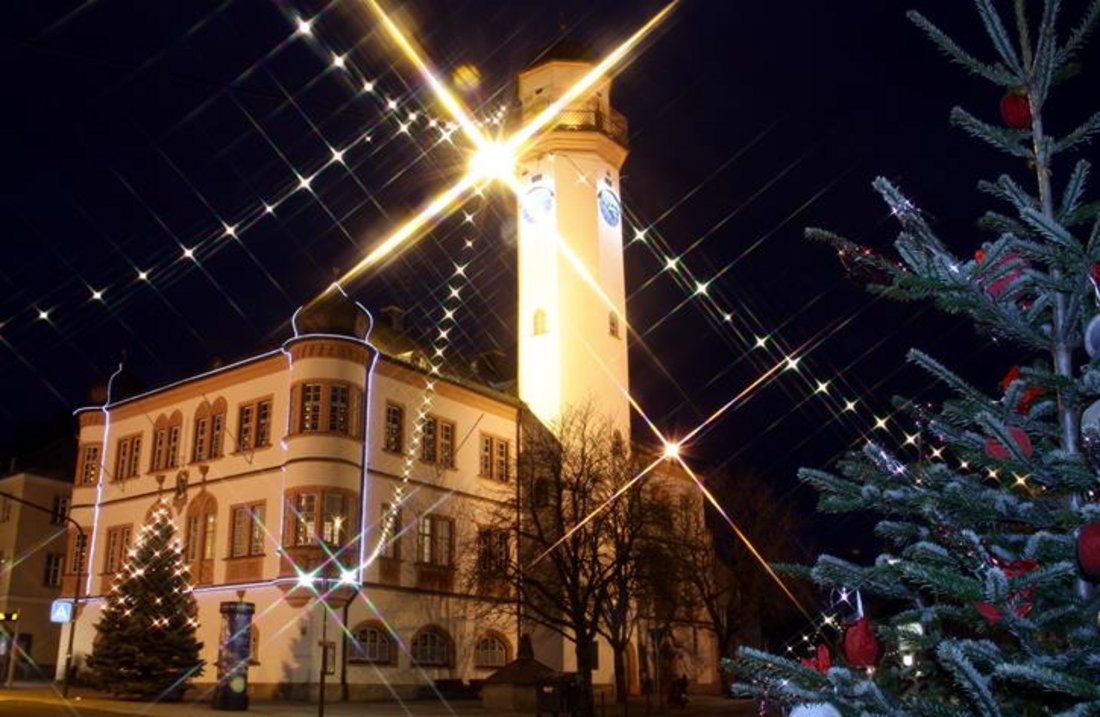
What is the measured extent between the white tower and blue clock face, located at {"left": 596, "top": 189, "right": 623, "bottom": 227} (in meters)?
0.05

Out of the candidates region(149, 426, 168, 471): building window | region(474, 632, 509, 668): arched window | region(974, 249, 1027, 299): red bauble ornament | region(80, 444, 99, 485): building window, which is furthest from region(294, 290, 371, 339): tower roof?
region(974, 249, 1027, 299): red bauble ornament

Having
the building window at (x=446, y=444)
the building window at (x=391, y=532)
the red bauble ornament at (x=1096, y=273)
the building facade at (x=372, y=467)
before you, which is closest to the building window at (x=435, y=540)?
the building facade at (x=372, y=467)

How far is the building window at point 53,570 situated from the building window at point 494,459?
23525mm

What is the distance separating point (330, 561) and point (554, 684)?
9.58 metres

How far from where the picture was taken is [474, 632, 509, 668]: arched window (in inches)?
1490

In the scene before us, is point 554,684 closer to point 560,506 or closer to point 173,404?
point 560,506

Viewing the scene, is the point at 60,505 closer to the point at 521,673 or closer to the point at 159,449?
the point at 159,449

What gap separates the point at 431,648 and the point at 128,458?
49.9ft

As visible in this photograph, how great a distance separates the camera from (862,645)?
4.48m

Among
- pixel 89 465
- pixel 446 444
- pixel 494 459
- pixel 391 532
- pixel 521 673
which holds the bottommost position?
pixel 521 673

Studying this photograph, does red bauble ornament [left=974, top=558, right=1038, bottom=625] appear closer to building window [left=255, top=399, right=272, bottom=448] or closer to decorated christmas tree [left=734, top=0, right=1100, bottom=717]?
decorated christmas tree [left=734, top=0, right=1100, bottom=717]

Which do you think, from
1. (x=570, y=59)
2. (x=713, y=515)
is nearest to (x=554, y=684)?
(x=713, y=515)

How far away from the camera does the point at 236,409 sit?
37250 mm

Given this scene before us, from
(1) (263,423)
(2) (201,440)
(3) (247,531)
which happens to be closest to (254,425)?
(1) (263,423)
